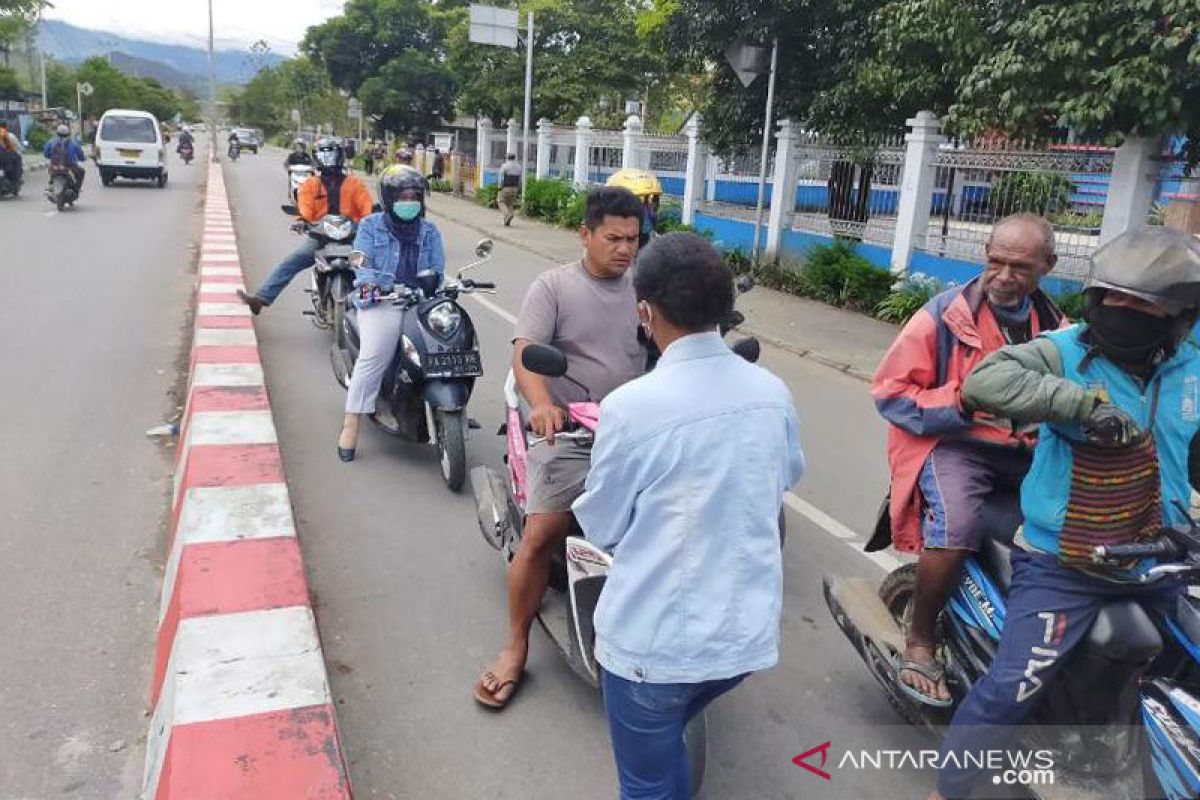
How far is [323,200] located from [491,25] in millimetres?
14484

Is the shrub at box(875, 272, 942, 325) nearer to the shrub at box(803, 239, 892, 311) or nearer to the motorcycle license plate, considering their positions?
the shrub at box(803, 239, 892, 311)

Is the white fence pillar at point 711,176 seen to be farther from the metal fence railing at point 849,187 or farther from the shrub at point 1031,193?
the shrub at point 1031,193

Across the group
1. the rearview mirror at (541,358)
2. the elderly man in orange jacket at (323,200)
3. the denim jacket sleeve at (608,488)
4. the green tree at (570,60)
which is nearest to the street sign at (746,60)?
the elderly man in orange jacket at (323,200)

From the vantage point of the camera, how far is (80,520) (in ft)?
14.4

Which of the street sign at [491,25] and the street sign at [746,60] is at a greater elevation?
the street sign at [491,25]

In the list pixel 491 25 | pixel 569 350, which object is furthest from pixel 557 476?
pixel 491 25

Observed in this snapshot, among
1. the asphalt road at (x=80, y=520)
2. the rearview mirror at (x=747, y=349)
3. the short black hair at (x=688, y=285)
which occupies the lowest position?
the asphalt road at (x=80, y=520)

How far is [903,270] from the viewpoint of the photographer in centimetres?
1120

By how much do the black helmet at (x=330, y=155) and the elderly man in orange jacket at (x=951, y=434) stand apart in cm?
589

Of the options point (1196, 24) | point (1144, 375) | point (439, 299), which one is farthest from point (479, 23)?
point (1144, 375)

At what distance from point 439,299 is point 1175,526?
3.81 metres

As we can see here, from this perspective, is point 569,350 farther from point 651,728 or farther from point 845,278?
point 845,278

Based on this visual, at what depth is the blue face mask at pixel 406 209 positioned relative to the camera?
5.50 meters

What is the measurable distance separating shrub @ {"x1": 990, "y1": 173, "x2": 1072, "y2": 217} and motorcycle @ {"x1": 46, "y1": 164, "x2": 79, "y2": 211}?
15.3 m
